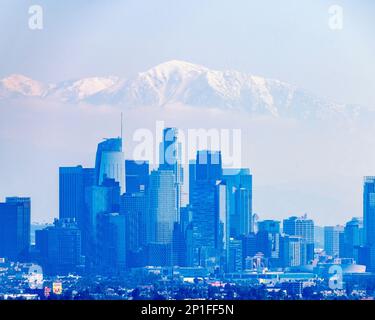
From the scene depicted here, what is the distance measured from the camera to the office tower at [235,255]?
1666 cm

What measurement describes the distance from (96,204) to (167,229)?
1268mm

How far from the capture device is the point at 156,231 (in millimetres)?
18594

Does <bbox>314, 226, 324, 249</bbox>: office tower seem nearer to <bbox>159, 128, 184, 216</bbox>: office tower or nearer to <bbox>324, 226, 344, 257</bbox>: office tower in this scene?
<bbox>324, 226, 344, 257</bbox>: office tower

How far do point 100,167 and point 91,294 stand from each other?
7.17 metres

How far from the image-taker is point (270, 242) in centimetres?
1709

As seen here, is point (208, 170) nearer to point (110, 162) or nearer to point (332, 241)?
point (110, 162)

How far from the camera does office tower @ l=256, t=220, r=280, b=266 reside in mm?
16041

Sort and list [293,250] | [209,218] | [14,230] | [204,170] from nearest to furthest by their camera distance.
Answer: [14,230] < [204,170] < [293,250] < [209,218]

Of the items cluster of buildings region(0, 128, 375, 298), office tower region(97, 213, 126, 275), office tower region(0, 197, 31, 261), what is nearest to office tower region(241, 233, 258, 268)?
cluster of buildings region(0, 128, 375, 298)

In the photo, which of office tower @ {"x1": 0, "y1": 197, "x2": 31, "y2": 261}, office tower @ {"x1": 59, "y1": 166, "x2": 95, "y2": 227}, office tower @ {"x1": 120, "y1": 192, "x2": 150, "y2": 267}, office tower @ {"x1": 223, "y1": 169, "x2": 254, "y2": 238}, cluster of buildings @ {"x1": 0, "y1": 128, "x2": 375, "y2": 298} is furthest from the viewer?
office tower @ {"x1": 120, "y1": 192, "x2": 150, "y2": 267}

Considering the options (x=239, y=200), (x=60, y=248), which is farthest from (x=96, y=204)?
(x=239, y=200)

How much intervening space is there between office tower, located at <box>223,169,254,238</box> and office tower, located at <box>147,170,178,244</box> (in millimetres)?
897
